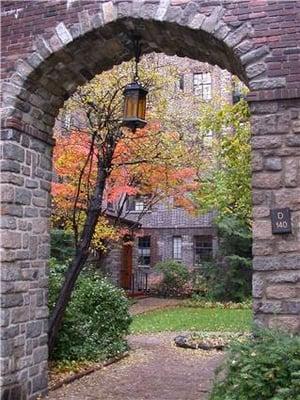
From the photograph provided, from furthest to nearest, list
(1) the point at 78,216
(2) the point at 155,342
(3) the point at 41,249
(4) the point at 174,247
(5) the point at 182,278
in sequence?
(4) the point at 174,247
(5) the point at 182,278
(1) the point at 78,216
(2) the point at 155,342
(3) the point at 41,249

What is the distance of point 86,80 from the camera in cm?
625

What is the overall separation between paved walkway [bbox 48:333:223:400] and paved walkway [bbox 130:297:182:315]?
669 centimetres

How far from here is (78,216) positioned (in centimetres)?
1173

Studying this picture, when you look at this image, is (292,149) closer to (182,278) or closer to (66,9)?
(66,9)

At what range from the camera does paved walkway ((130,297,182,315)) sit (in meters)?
16.2

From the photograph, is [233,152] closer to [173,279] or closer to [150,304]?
[150,304]

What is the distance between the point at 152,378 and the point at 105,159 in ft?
10.8

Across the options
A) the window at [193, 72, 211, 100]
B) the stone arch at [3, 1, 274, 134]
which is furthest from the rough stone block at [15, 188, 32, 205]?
the window at [193, 72, 211, 100]

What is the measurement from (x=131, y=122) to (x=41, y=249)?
179cm

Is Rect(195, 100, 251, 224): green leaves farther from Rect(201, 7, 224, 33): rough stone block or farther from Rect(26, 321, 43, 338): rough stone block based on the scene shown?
Rect(26, 321, 43, 338): rough stone block

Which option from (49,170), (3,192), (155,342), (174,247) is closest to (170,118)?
(155,342)

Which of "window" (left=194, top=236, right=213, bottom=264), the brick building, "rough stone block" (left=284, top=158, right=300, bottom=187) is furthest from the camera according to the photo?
"window" (left=194, top=236, right=213, bottom=264)

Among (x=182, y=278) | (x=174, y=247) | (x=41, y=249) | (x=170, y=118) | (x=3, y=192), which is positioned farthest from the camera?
(x=174, y=247)

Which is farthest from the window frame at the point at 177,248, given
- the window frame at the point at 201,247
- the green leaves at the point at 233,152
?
the green leaves at the point at 233,152
